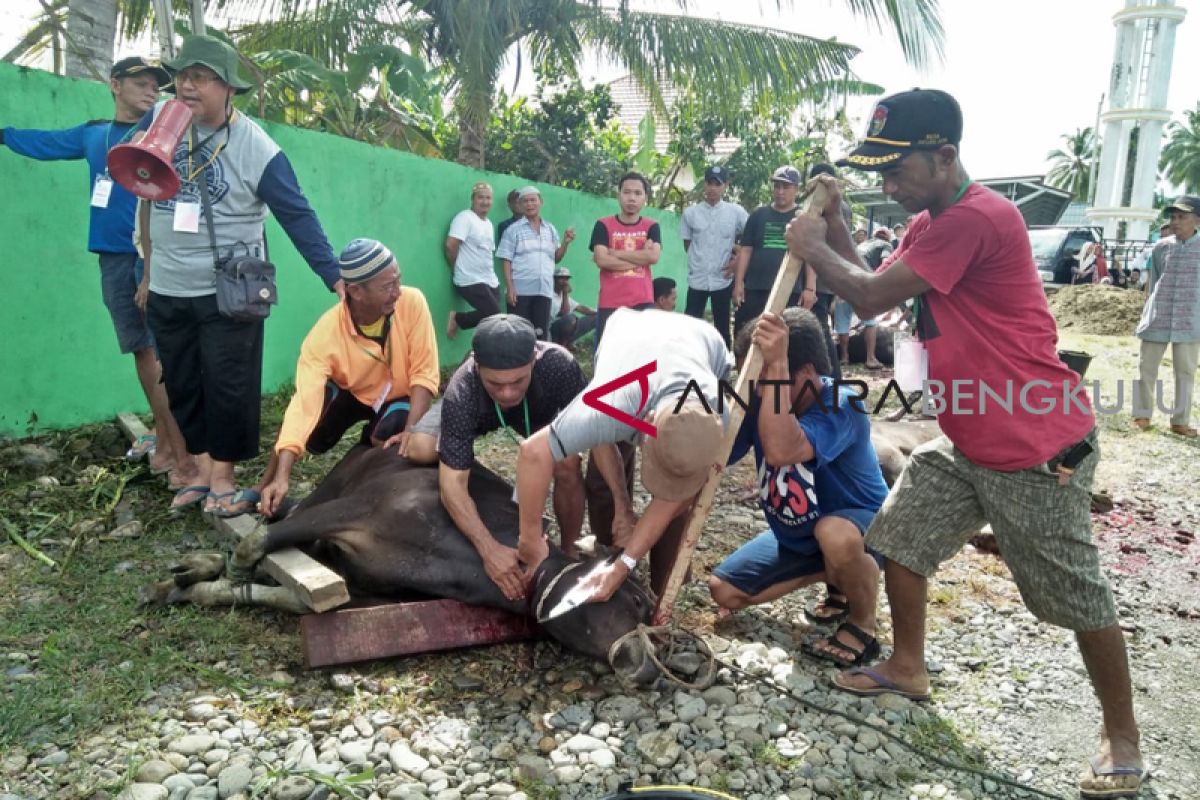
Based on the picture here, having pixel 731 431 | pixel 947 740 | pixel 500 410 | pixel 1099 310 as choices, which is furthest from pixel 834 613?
pixel 1099 310

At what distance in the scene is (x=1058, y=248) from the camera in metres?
19.0

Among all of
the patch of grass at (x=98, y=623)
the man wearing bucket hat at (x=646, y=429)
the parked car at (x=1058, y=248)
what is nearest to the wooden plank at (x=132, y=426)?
the patch of grass at (x=98, y=623)

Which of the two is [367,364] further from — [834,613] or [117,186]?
[834,613]

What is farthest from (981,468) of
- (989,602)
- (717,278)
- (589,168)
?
(589,168)

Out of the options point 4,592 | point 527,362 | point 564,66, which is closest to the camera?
point 527,362

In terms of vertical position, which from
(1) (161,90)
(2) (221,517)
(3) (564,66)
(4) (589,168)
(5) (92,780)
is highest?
(3) (564,66)

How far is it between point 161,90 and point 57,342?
6.13 ft

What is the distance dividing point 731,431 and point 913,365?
0.63 metres

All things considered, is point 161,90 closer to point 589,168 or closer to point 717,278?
point 717,278

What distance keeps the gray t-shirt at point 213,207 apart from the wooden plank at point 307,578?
4.24 feet

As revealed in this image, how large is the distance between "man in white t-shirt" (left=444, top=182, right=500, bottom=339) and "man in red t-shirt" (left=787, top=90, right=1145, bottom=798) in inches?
230

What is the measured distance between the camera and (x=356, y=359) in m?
4.01

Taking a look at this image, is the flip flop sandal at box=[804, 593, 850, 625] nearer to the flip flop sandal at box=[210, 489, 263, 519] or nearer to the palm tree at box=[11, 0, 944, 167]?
the flip flop sandal at box=[210, 489, 263, 519]

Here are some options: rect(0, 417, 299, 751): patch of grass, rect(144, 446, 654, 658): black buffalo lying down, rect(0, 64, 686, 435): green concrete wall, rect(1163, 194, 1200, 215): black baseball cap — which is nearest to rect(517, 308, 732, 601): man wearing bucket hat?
rect(144, 446, 654, 658): black buffalo lying down
